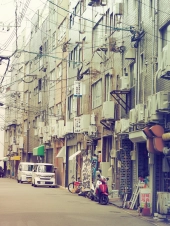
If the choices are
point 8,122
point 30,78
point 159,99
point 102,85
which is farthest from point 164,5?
point 8,122

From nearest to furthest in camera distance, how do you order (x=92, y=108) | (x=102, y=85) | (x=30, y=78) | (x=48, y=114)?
(x=102, y=85), (x=92, y=108), (x=48, y=114), (x=30, y=78)

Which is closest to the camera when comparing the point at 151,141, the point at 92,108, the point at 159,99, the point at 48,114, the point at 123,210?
the point at 159,99

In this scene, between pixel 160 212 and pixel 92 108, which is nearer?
pixel 160 212

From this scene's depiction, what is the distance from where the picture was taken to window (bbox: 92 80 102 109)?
1300 inches

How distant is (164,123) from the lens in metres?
19.5

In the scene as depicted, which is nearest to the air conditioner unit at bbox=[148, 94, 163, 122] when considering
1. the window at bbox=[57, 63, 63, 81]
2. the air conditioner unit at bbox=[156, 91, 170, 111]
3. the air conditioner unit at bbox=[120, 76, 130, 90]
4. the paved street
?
the air conditioner unit at bbox=[156, 91, 170, 111]

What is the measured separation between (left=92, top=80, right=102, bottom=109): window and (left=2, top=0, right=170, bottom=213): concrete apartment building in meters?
0.06

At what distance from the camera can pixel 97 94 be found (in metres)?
34.0

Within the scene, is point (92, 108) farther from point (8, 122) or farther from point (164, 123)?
point (8, 122)

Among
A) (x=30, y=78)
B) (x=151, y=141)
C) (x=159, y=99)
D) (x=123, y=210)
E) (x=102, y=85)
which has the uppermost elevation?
(x=30, y=78)

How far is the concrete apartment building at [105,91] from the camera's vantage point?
20828 mm

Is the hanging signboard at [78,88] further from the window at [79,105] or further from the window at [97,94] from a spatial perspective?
the window at [79,105]

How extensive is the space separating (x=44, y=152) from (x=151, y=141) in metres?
34.9

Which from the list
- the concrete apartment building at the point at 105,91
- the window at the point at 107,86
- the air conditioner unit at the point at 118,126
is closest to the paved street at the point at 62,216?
the concrete apartment building at the point at 105,91
